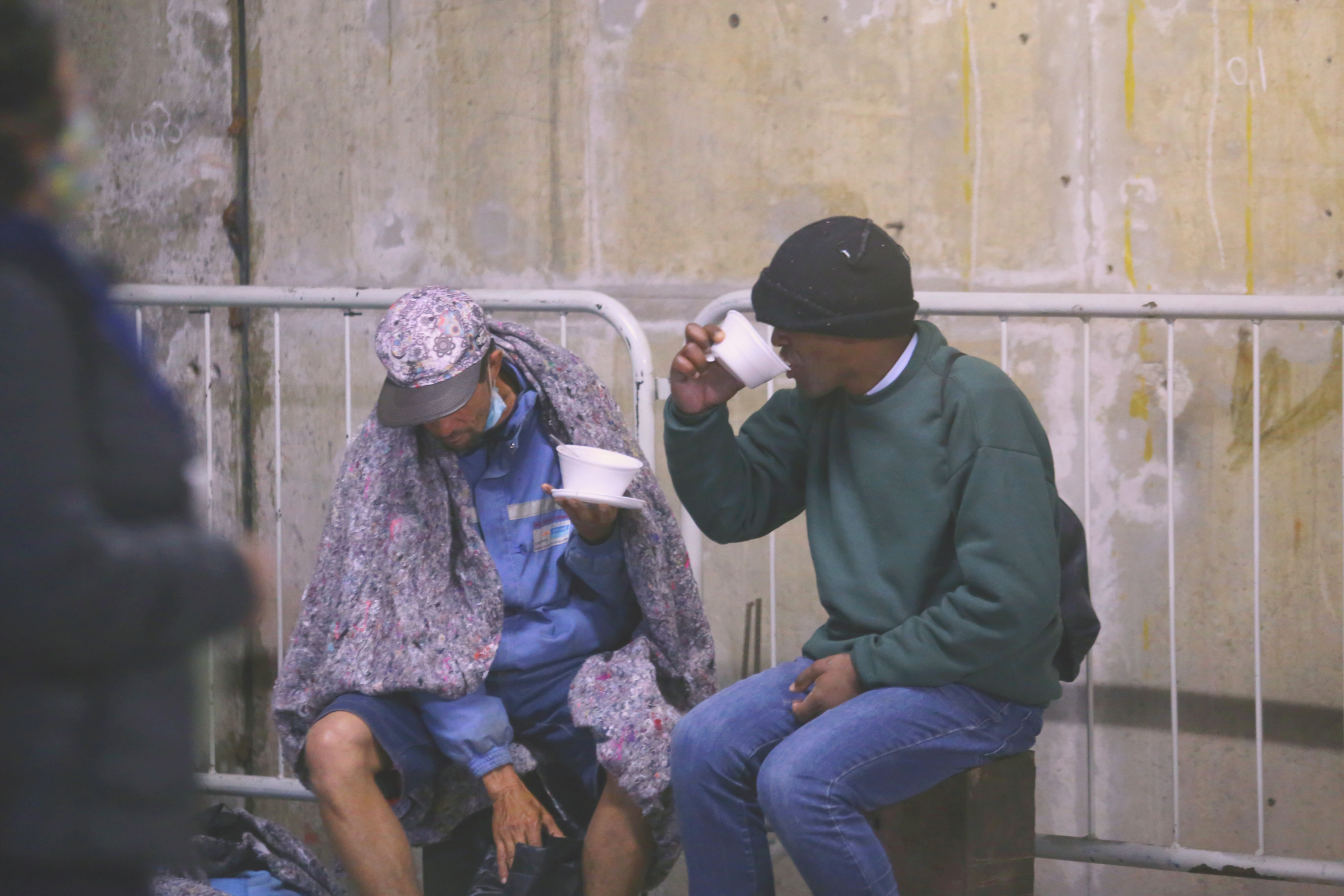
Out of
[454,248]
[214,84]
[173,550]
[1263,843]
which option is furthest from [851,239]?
[214,84]

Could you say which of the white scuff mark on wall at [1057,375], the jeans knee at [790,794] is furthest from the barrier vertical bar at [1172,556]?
the jeans knee at [790,794]

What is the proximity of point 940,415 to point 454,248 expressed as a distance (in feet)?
5.44

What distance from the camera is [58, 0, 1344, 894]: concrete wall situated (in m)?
2.65

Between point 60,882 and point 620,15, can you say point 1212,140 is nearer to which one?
point 620,15

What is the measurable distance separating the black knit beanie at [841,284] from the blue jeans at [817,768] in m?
0.57

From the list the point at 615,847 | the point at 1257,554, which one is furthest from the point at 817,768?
the point at 1257,554

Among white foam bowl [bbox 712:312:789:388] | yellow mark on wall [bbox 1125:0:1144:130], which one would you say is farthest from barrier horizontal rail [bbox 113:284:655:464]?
yellow mark on wall [bbox 1125:0:1144:130]

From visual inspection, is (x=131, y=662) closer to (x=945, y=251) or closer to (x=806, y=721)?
(x=806, y=721)

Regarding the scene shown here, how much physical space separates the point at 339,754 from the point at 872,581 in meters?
0.95

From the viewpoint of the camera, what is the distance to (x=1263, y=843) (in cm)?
272

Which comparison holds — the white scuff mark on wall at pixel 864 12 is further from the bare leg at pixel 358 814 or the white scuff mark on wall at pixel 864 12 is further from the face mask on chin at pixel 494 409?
the bare leg at pixel 358 814

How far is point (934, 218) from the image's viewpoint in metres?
2.84

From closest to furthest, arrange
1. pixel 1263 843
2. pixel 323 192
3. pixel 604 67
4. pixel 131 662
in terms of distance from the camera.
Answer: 1. pixel 131 662
2. pixel 1263 843
3. pixel 604 67
4. pixel 323 192

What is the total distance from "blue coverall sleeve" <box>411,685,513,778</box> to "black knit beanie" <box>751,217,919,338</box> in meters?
0.87
